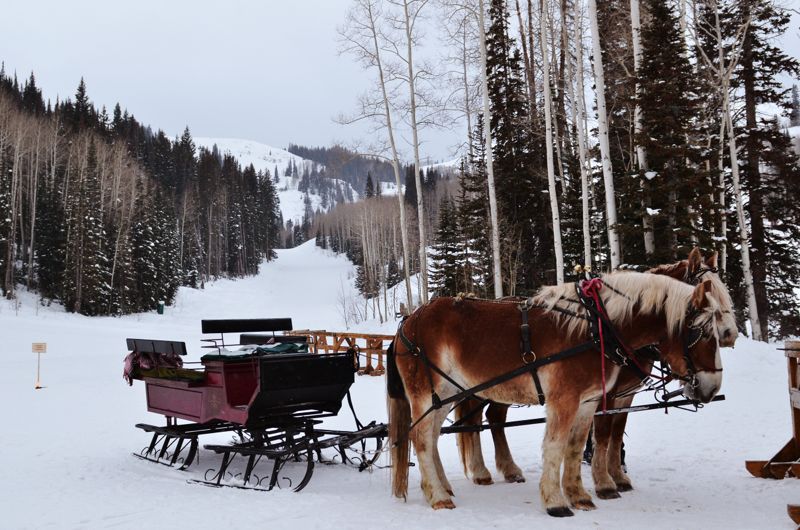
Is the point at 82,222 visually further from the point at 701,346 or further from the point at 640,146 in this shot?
the point at 701,346

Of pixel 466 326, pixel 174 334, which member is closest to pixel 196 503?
pixel 466 326

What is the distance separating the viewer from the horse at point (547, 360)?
14.4 ft

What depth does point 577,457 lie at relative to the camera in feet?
15.9

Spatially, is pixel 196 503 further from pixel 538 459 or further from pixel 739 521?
pixel 739 521

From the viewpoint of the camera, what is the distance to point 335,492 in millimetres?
5660

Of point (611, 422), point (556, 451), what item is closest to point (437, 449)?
point (556, 451)

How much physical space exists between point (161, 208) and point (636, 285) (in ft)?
166

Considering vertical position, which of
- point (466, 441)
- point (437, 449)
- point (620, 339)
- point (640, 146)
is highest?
point (640, 146)

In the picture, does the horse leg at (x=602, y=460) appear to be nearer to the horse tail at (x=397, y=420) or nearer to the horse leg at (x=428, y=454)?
the horse leg at (x=428, y=454)

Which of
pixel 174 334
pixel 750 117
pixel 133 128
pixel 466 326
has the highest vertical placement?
pixel 133 128

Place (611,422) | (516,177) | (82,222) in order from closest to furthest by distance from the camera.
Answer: (611,422)
(516,177)
(82,222)

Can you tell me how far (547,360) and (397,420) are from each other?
5.19 ft

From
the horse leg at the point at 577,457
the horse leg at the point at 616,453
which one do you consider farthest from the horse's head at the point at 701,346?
the horse leg at the point at 616,453

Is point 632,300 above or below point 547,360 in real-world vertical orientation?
above
